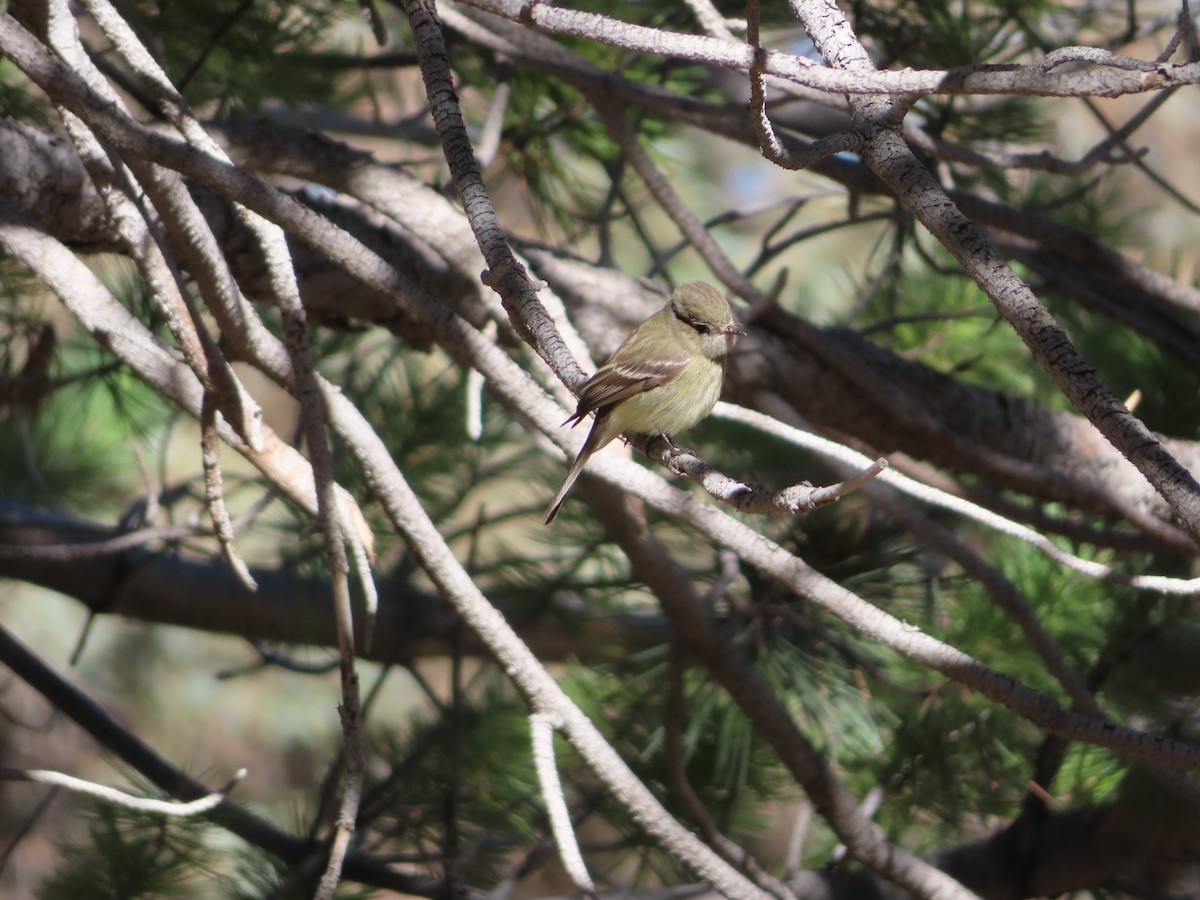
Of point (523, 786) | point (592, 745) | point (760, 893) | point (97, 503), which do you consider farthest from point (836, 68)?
point (97, 503)

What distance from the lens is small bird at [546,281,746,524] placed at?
1.70 meters

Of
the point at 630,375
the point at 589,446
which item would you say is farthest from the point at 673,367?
the point at 589,446

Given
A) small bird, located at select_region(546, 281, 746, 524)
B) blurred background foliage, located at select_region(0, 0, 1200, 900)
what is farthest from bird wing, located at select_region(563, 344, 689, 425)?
blurred background foliage, located at select_region(0, 0, 1200, 900)

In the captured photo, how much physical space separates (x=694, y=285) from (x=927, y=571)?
0.89 metres

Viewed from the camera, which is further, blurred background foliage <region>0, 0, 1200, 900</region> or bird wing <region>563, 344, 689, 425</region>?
blurred background foliage <region>0, 0, 1200, 900</region>

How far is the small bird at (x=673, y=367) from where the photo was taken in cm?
170

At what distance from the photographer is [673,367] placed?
1752 mm

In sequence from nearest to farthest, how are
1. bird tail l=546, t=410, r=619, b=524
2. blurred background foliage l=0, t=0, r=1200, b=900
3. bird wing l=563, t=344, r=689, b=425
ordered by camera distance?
1. bird tail l=546, t=410, r=619, b=524
2. bird wing l=563, t=344, r=689, b=425
3. blurred background foliage l=0, t=0, r=1200, b=900

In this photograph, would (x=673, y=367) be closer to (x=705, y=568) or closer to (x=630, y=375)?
(x=630, y=375)

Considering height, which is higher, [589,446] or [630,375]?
[630,375]

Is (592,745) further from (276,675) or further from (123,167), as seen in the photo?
(276,675)

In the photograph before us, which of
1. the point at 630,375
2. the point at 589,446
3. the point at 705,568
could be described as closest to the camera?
the point at 589,446

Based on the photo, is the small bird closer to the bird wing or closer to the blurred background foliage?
the bird wing

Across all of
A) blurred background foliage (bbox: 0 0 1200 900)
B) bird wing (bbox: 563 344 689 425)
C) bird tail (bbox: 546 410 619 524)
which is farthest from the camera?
blurred background foliage (bbox: 0 0 1200 900)
